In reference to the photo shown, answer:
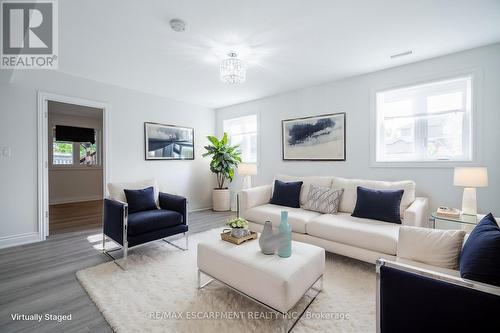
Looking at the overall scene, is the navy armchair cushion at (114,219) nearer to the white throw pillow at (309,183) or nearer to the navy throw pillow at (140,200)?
the navy throw pillow at (140,200)

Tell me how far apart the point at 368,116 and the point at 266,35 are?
2071 mm

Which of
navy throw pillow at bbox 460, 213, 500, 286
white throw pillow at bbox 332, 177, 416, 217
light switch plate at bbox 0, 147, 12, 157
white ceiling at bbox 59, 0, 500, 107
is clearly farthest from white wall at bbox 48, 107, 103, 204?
navy throw pillow at bbox 460, 213, 500, 286

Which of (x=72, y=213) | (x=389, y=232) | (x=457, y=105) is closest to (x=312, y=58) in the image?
(x=457, y=105)

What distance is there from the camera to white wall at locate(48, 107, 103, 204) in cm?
616

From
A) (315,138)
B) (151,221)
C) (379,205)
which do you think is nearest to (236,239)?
(151,221)

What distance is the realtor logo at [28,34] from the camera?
191cm

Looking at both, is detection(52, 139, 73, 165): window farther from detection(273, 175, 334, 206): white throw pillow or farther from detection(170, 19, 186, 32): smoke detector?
detection(273, 175, 334, 206): white throw pillow

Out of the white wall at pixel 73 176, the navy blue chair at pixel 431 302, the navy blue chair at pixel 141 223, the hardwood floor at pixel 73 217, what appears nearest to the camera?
the navy blue chair at pixel 431 302

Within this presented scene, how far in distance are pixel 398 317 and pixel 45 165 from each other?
4.60 meters

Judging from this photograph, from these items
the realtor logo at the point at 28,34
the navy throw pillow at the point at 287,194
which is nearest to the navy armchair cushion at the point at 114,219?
the realtor logo at the point at 28,34

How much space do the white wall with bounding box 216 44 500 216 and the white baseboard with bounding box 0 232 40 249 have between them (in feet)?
12.5

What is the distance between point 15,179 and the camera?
3.20m

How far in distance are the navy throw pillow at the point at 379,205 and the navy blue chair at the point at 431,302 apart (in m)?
1.78

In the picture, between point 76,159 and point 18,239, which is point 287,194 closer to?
point 18,239
